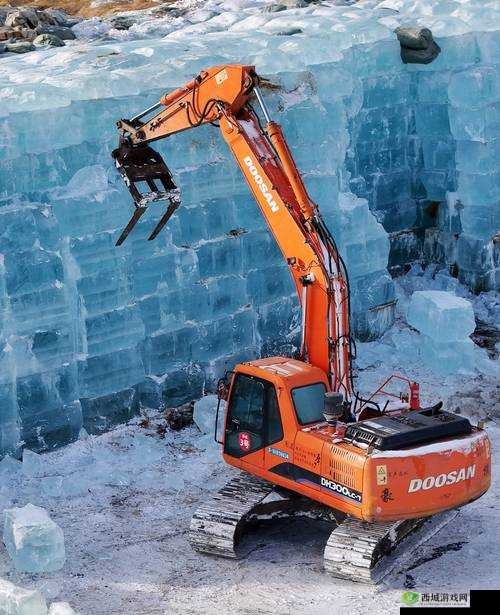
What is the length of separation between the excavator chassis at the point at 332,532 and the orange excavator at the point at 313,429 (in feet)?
0.04

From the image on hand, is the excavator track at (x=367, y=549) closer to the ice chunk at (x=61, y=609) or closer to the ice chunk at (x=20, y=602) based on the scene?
the ice chunk at (x=61, y=609)

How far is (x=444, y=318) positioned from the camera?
17406mm

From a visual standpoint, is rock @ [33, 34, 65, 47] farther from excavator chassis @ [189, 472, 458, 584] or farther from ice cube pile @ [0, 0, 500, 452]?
excavator chassis @ [189, 472, 458, 584]

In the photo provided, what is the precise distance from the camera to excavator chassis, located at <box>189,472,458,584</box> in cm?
1168

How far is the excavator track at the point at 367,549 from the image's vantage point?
11.6m

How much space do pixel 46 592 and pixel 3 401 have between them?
10.1ft

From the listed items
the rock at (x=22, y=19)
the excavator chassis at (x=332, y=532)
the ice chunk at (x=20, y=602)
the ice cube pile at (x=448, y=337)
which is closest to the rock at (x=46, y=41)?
the rock at (x=22, y=19)

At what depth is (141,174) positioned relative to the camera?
14.3 m

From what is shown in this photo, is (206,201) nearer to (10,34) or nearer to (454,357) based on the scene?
(454,357)

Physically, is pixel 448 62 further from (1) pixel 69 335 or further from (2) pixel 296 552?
(2) pixel 296 552

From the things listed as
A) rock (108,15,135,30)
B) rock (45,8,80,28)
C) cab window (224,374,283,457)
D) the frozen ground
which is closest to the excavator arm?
cab window (224,374,283,457)

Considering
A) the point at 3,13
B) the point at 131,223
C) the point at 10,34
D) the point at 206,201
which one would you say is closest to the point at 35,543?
the point at 131,223

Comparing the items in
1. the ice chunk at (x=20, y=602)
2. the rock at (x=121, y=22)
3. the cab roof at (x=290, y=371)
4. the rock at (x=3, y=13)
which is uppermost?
the rock at (x=3, y=13)

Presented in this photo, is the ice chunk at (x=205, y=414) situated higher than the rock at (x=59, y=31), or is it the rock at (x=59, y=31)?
the rock at (x=59, y=31)
